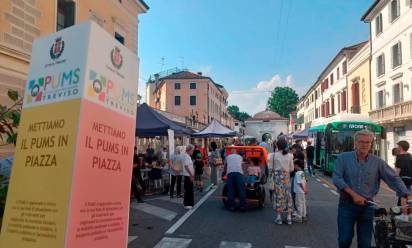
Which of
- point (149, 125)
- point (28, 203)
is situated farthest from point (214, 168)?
point (28, 203)

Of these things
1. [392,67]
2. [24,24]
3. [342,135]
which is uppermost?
[392,67]

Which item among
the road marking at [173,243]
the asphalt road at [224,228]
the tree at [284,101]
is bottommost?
the road marking at [173,243]

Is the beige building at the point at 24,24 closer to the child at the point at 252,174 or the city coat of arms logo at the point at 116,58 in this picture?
the child at the point at 252,174

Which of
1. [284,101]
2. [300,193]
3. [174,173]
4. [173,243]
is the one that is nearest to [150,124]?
[174,173]

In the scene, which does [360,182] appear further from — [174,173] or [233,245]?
[174,173]

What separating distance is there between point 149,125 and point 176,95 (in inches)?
Answer: 1999

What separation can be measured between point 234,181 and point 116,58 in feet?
24.5

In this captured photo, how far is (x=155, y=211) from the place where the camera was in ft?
32.4

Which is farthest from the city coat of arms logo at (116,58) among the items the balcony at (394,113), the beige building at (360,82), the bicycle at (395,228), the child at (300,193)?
the beige building at (360,82)

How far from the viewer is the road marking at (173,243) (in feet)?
20.9

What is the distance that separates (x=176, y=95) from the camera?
6444 cm

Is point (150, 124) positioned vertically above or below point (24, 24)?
below

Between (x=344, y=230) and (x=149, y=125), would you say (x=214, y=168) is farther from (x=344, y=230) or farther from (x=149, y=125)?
(x=344, y=230)

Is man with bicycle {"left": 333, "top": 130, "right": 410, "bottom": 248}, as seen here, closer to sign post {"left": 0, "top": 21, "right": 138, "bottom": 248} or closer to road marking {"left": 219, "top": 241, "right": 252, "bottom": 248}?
road marking {"left": 219, "top": 241, "right": 252, "bottom": 248}
